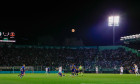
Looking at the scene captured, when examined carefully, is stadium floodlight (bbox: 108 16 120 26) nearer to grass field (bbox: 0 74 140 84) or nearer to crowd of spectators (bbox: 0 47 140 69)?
crowd of spectators (bbox: 0 47 140 69)

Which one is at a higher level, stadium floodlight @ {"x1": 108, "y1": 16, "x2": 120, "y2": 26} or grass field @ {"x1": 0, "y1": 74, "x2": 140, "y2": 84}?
stadium floodlight @ {"x1": 108, "y1": 16, "x2": 120, "y2": 26}

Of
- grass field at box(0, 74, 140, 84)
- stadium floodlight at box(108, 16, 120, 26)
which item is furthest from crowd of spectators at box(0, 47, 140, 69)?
grass field at box(0, 74, 140, 84)

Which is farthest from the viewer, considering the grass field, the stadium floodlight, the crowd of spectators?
the crowd of spectators

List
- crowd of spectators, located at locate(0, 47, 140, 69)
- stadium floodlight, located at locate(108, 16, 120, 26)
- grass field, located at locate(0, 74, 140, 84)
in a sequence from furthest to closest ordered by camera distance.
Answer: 1. crowd of spectators, located at locate(0, 47, 140, 69)
2. stadium floodlight, located at locate(108, 16, 120, 26)
3. grass field, located at locate(0, 74, 140, 84)

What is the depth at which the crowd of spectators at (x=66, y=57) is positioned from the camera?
7400cm

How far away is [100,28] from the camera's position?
304 ft

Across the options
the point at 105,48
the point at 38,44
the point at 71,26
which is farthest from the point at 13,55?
the point at 105,48

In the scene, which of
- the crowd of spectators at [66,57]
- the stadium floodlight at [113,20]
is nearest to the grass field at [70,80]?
the stadium floodlight at [113,20]

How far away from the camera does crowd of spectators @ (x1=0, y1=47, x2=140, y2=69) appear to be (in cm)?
7400

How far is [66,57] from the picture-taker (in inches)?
3238

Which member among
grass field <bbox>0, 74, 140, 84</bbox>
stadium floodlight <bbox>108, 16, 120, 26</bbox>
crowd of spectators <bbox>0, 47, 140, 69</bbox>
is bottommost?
grass field <bbox>0, 74, 140, 84</bbox>

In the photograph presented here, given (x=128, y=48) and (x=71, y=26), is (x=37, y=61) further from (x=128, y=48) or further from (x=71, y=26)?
(x=128, y=48)

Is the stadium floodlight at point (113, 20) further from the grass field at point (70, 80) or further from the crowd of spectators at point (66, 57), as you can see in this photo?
the grass field at point (70, 80)

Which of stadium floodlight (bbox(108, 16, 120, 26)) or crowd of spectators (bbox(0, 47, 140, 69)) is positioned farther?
crowd of spectators (bbox(0, 47, 140, 69))
